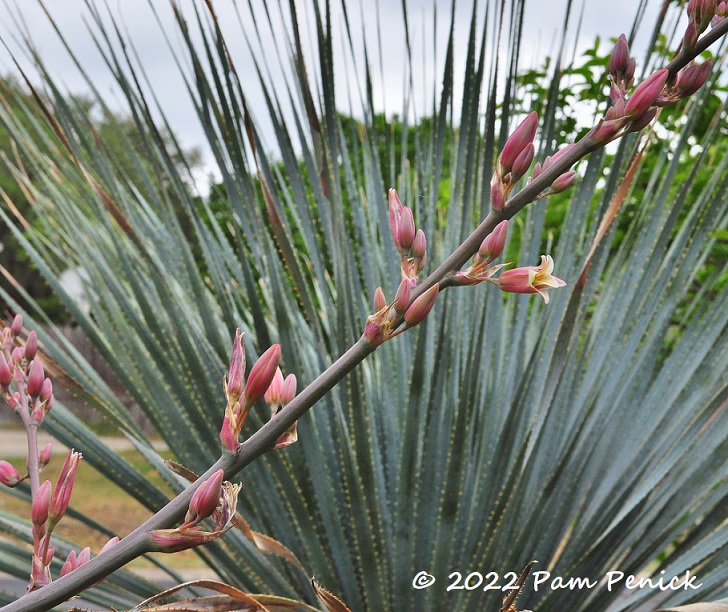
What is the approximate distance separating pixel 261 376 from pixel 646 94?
0.94 feet

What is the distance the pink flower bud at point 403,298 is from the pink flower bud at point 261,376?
2.7 inches

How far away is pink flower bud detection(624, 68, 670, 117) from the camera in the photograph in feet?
1.48

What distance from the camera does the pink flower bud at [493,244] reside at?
1.40 feet

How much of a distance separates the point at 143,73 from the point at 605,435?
39.7 inches

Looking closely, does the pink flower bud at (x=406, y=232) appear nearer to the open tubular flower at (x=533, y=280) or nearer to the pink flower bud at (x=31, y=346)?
the open tubular flower at (x=533, y=280)

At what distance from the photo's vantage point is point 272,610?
0.67 m

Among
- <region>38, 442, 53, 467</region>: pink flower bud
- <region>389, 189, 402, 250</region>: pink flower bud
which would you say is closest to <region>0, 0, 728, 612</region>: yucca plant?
<region>38, 442, 53, 467</region>: pink flower bud

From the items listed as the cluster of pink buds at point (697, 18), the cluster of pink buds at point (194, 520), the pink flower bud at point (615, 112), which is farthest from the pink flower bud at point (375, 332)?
the cluster of pink buds at point (697, 18)

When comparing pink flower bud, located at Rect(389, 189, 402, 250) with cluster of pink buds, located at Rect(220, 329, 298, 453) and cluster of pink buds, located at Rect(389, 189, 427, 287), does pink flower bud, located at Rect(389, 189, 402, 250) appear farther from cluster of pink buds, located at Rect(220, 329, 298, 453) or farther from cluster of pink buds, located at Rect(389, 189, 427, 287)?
cluster of pink buds, located at Rect(220, 329, 298, 453)

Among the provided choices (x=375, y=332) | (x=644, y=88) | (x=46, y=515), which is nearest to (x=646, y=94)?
(x=644, y=88)

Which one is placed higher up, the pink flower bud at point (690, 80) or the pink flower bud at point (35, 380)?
the pink flower bud at point (690, 80)

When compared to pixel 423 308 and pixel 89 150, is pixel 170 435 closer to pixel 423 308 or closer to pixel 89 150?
pixel 89 150

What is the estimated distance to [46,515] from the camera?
0.45 meters

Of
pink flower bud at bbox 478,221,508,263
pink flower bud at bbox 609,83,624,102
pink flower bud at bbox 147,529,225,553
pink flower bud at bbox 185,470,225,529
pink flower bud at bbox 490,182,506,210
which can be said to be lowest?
pink flower bud at bbox 147,529,225,553
